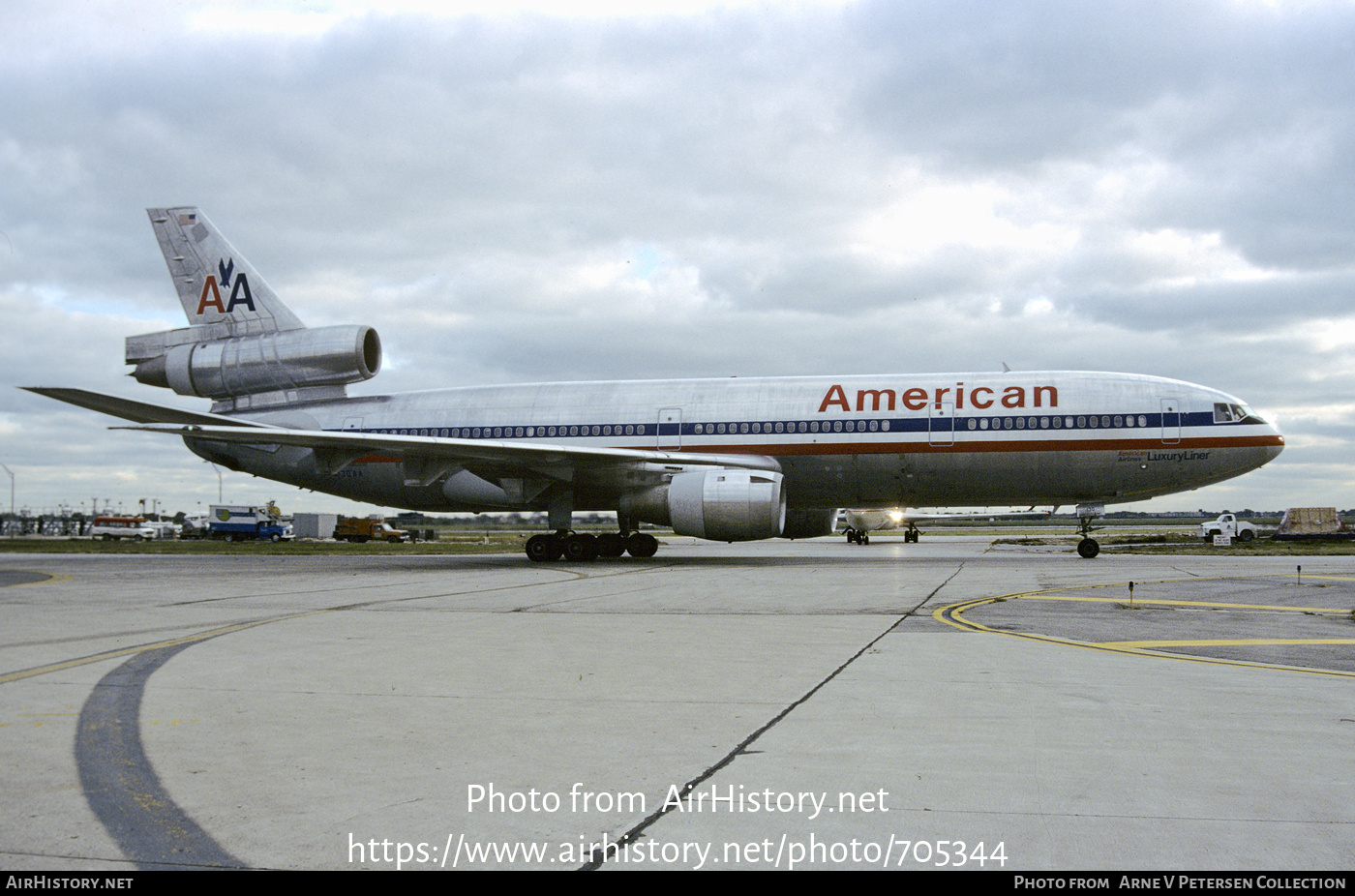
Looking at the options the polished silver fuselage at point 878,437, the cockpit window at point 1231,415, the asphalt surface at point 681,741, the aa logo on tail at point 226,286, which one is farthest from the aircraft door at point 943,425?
the aa logo on tail at point 226,286

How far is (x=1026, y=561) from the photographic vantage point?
70.2 feet

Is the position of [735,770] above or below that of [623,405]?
below

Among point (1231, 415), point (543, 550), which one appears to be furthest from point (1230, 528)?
point (543, 550)

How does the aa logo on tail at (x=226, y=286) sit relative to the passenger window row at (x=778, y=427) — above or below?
above

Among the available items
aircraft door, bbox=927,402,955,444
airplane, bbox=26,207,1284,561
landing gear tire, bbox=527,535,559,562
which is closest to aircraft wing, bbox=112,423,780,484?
airplane, bbox=26,207,1284,561

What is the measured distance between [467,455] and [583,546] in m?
3.91

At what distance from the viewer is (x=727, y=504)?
1894 cm

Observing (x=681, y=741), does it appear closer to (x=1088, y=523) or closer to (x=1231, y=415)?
(x=1231, y=415)

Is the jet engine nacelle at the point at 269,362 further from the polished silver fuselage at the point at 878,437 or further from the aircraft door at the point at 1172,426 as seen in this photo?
the aircraft door at the point at 1172,426

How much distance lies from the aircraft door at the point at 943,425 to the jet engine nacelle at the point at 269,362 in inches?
587

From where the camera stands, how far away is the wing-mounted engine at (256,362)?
944 inches

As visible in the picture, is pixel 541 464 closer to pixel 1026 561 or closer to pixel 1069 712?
pixel 1026 561

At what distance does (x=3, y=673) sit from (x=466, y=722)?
400 centimetres
